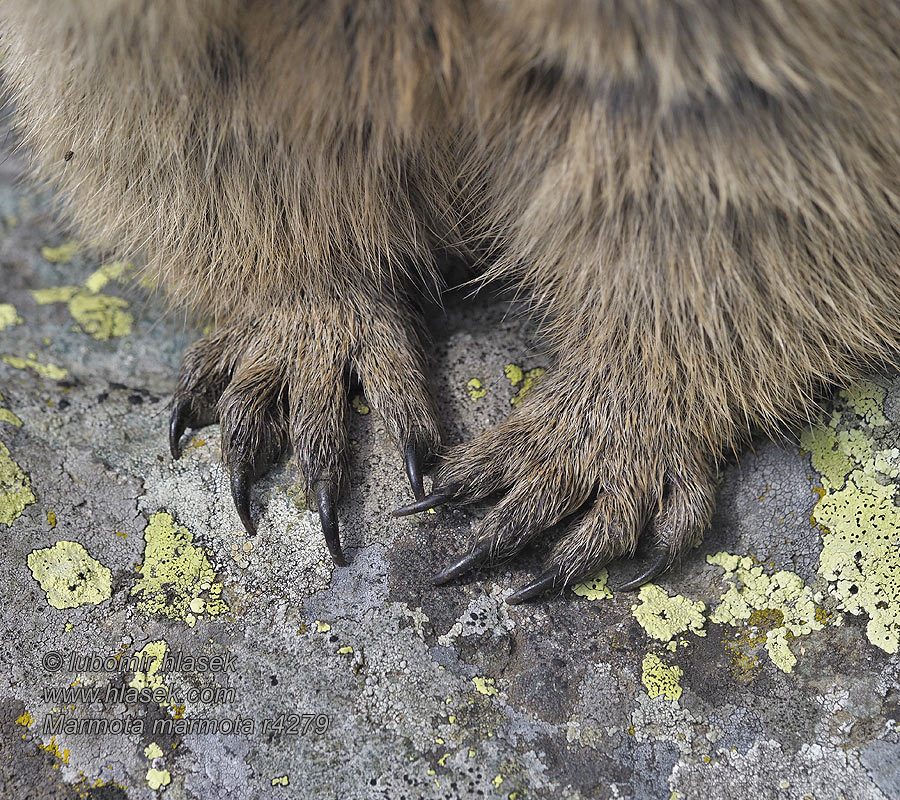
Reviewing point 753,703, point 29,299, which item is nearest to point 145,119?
point 29,299

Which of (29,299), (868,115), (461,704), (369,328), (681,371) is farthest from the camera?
(29,299)

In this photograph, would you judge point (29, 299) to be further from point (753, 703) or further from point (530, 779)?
point (753, 703)

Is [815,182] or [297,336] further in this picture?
[297,336]

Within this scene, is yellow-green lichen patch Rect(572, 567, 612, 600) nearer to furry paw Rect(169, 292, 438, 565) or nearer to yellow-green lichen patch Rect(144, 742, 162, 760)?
furry paw Rect(169, 292, 438, 565)

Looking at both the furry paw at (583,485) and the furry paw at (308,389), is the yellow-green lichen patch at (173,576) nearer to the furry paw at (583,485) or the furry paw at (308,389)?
the furry paw at (308,389)

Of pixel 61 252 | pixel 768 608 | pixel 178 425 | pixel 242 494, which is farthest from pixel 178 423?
pixel 768 608

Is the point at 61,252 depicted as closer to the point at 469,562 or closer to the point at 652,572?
the point at 469,562

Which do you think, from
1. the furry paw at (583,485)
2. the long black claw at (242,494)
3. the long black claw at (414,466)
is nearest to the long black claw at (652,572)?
the furry paw at (583,485)
